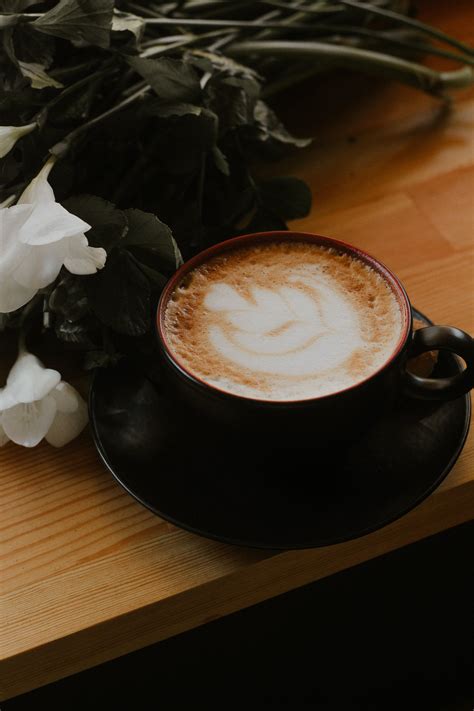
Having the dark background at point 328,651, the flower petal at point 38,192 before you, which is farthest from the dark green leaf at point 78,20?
the dark background at point 328,651

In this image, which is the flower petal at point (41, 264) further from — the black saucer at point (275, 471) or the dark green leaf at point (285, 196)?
the dark green leaf at point (285, 196)

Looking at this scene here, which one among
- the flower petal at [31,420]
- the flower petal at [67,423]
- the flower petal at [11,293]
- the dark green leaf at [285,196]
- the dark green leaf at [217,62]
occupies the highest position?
the dark green leaf at [217,62]

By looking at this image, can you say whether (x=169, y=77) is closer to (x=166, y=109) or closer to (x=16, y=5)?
(x=166, y=109)

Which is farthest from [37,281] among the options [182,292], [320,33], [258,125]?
[320,33]

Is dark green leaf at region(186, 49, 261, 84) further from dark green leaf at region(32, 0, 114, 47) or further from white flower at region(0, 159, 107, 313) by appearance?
white flower at region(0, 159, 107, 313)

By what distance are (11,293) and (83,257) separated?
5 centimetres

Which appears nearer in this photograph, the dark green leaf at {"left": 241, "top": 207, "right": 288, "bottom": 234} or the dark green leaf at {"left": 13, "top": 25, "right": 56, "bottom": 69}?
the dark green leaf at {"left": 13, "top": 25, "right": 56, "bottom": 69}

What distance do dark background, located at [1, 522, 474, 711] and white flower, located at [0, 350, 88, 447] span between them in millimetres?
170

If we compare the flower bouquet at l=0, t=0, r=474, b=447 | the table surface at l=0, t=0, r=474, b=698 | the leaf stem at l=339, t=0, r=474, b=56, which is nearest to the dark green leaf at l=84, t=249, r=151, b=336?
the flower bouquet at l=0, t=0, r=474, b=447

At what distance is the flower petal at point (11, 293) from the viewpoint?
0.50 metres

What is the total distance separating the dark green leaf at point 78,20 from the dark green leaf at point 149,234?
0.46 ft

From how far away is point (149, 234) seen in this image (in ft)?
1.83

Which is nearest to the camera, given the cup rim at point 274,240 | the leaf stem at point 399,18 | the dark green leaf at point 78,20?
the cup rim at point 274,240

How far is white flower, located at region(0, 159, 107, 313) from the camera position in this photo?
1.61 feet
